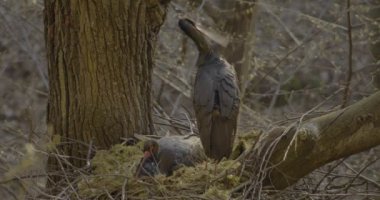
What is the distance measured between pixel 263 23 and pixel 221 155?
16.5 ft

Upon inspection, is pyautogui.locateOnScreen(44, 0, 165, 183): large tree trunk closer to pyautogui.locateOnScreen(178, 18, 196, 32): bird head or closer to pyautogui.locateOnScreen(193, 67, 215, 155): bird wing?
pyautogui.locateOnScreen(178, 18, 196, 32): bird head

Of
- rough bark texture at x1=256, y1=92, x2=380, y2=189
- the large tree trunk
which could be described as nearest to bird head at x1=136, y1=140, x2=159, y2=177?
the large tree trunk

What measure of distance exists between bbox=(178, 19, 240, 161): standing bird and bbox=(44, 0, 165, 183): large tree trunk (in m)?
0.33

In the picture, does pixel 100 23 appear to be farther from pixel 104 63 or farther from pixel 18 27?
pixel 18 27

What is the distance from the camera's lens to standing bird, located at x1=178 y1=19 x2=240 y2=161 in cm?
645

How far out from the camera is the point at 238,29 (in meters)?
9.93

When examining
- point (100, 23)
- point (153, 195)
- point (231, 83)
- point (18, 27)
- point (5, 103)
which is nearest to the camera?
point (153, 195)

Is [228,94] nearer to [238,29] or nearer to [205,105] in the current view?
[205,105]

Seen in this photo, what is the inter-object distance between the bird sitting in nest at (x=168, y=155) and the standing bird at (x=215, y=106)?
0.34ft

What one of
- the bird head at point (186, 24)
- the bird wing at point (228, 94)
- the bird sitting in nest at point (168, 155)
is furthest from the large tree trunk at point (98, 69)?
the bird wing at point (228, 94)

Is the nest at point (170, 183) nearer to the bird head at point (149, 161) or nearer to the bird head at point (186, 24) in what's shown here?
the bird head at point (149, 161)

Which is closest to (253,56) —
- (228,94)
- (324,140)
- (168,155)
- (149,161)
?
(228,94)

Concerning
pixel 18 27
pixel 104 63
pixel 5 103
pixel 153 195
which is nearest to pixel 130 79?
pixel 104 63

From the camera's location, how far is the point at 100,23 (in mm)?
6227
